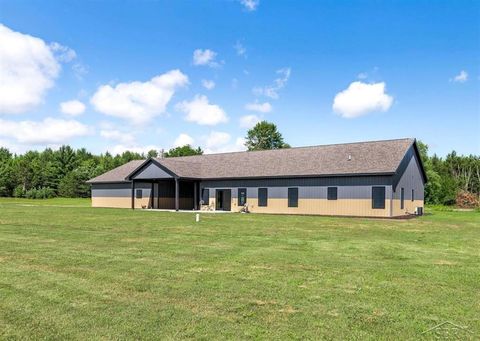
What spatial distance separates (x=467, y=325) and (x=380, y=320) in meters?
1.11

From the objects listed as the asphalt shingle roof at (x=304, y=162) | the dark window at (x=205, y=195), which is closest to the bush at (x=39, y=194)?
the asphalt shingle roof at (x=304, y=162)

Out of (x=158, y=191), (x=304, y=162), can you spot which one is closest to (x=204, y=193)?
(x=158, y=191)

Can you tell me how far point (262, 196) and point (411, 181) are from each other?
12.0 m

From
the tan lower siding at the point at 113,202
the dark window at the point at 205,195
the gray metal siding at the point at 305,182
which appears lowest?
the tan lower siding at the point at 113,202

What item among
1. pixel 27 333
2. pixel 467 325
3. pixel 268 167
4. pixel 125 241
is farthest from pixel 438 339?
pixel 268 167

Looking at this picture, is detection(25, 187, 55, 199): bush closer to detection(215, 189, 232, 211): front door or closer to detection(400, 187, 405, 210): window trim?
detection(215, 189, 232, 211): front door

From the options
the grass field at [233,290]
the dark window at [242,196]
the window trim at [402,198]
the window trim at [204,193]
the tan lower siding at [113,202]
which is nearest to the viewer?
the grass field at [233,290]

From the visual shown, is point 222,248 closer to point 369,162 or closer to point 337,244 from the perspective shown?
point 337,244

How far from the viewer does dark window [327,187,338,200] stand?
2959cm

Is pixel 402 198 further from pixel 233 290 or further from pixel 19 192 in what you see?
pixel 19 192

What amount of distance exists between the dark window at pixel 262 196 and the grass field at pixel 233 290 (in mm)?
20750

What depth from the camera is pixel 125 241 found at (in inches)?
518

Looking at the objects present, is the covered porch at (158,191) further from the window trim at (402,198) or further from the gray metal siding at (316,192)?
the window trim at (402,198)

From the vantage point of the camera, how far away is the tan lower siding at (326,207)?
28005 mm
